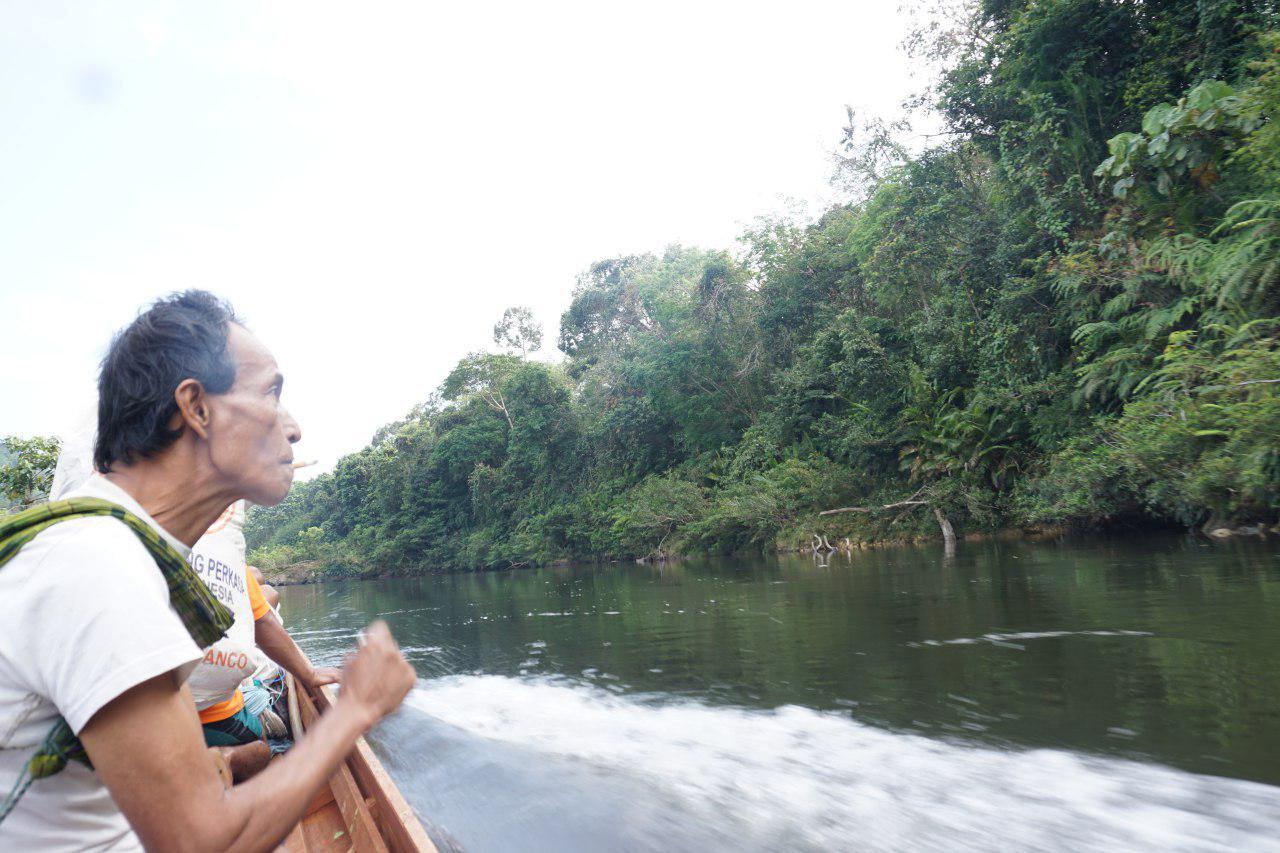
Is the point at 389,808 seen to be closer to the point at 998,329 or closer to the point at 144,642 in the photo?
the point at 144,642

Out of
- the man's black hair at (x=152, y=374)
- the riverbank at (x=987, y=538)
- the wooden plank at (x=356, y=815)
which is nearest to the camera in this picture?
the man's black hair at (x=152, y=374)

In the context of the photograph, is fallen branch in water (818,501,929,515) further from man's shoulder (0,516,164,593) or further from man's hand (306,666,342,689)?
man's shoulder (0,516,164,593)

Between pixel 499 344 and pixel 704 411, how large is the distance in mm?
14474

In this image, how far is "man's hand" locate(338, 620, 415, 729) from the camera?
1.14 meters

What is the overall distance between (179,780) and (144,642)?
18 cm

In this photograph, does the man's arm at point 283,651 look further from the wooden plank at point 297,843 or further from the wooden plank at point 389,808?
the wooden plank at point 297,843

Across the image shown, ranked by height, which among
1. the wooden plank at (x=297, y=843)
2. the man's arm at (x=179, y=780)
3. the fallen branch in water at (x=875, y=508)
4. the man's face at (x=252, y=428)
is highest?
the man's face at (x=252, y=428)

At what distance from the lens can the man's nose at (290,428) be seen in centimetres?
130

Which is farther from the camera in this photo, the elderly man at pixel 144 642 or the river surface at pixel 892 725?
the river surface at pixel 892 725

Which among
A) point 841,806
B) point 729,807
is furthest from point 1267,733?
point 729,807

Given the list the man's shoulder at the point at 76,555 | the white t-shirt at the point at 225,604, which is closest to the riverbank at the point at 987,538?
the white t-shirt at the point at 225,604

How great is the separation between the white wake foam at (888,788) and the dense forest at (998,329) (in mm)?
6130

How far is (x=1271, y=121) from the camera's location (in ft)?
24.9

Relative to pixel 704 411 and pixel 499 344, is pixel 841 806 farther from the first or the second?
pixel 499 344
